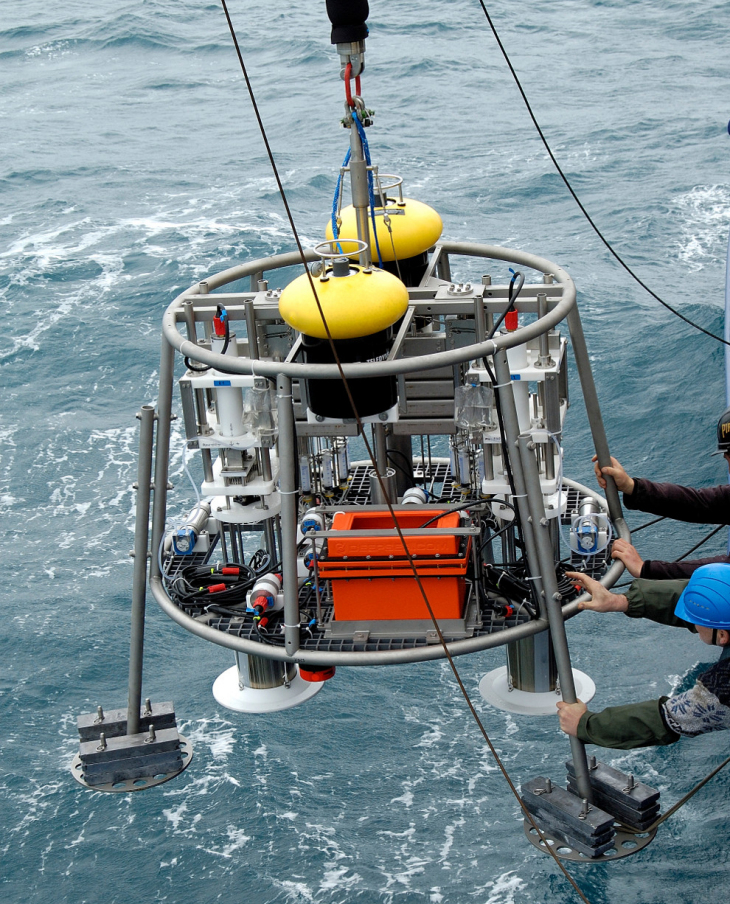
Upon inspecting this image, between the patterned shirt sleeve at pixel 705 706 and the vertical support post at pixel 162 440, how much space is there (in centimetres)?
395

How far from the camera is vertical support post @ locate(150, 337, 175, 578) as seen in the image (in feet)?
30.8

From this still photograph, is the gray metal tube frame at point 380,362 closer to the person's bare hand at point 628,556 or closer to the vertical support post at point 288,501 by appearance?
the vertical support post at point 288,501

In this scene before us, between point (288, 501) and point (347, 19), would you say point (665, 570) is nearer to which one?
point (288, 501)

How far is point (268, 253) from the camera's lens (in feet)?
81.1

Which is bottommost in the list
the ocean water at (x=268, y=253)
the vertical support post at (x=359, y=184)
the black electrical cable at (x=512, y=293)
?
the ocean water at (x=268, y=253)

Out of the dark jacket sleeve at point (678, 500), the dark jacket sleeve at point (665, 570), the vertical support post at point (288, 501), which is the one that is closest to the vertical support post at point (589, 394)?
the dark jacket sleeve at point (678, 500)

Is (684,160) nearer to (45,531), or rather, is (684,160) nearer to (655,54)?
(655,54)

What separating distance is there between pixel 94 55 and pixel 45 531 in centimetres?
2403

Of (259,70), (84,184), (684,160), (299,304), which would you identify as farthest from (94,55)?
(299,304)

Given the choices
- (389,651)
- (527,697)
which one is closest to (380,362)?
(389,651)

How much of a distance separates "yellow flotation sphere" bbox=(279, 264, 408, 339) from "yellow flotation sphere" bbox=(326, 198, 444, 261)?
1.68m

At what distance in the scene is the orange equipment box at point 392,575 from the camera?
9.05m

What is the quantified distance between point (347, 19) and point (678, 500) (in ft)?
13.9

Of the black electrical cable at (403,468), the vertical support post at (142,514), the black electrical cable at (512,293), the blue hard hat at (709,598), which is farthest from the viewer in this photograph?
the black electrical cable at (403,468)
